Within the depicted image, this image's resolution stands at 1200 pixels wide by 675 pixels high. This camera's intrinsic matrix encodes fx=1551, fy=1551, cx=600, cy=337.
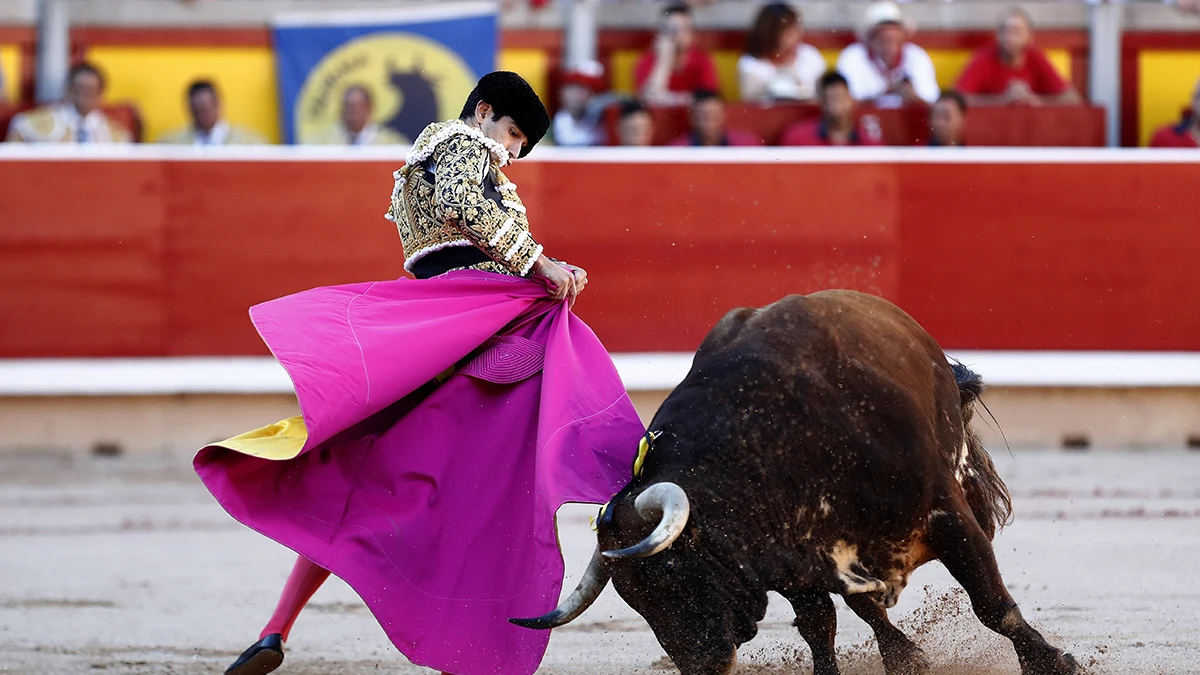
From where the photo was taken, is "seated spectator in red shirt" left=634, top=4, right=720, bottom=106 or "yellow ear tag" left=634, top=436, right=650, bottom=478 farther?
"seated spectator in red shirt" left=634, top=4, right=720, bottom=106

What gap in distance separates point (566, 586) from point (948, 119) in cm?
303

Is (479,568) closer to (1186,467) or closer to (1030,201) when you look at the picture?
(1186,467)

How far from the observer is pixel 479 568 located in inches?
98.5

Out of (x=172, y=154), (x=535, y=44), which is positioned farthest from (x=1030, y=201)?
(x=172, y=154)

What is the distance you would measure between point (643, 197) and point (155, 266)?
1945 millimetres

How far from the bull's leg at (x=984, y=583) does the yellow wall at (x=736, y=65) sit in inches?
168

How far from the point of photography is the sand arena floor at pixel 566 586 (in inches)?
120

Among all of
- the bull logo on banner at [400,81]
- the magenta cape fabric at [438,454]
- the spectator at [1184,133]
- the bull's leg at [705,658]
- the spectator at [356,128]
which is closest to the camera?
the bull's leg at [705,658]

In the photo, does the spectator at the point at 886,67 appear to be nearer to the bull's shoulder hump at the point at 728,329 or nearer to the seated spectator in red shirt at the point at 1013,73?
the seated spectator in red shirt at the point at 1013,73

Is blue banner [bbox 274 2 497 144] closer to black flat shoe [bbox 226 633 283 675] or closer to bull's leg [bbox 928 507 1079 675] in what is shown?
black flat shoe [bbox 226 633 283 675]

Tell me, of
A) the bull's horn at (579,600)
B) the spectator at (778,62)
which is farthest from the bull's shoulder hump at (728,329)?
the spectator at (778,62)

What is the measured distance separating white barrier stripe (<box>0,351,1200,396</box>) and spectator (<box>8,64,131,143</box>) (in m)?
0.90

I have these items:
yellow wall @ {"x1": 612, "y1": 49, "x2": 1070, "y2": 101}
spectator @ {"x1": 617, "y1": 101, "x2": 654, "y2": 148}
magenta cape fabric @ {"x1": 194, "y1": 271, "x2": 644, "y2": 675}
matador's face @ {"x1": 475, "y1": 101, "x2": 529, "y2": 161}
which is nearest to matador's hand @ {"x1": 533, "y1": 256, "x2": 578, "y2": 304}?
magenta cape fabric @ {"x1": 194, "y1": 271, "x2": 644, "y2": 675}

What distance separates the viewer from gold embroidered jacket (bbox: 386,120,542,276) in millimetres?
2494
